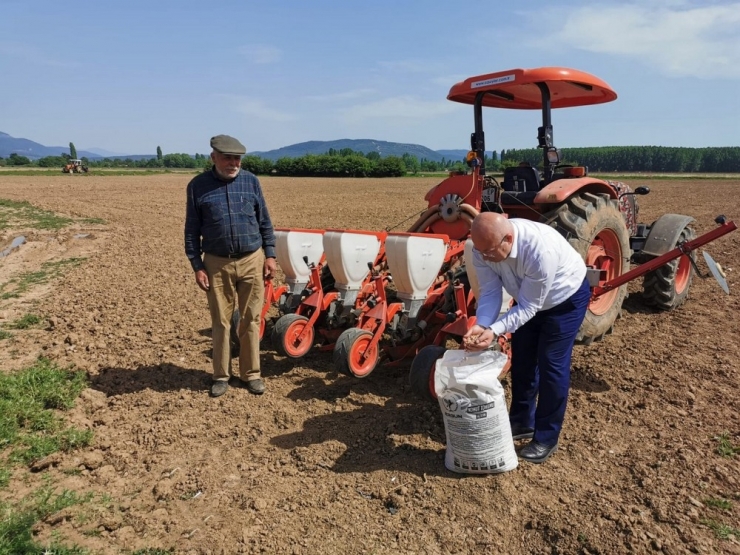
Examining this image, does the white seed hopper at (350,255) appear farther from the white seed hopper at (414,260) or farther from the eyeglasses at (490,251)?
the eyeglasses at (490,251)

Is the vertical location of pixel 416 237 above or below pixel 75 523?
above

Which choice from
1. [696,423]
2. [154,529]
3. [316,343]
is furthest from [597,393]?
[154,529]

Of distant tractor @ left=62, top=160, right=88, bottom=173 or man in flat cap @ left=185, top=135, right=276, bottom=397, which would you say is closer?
man in flat cap @ left=185, top=135, right=276, bottom=397

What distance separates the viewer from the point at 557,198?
4730 millimetres

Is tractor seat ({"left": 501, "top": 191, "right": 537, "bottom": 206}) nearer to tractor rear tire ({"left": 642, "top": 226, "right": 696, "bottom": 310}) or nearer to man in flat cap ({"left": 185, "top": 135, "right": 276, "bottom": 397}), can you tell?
tractor rear tire ({"left": 642, "top": 226, "right": 696, "bottom": 310})

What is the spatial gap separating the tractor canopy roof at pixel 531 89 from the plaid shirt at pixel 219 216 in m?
2.30

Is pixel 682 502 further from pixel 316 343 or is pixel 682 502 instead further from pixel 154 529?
pixel 316 343

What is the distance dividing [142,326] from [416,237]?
339 cm

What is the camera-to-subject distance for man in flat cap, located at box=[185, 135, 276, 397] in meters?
4.14

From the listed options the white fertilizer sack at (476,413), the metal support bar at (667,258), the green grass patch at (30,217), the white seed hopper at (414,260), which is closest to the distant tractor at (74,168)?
the green grass patch at (30,217)

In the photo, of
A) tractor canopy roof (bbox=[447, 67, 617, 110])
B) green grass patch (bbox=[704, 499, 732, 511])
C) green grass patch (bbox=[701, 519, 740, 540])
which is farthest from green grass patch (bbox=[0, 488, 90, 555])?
tractor canopy roof (bbox=[447, 67, 617, 110])

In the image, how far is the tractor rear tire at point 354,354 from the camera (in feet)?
13.6

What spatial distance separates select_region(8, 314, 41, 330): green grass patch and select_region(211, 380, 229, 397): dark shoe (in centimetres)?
300

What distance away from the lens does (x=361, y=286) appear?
5020 millimetres
